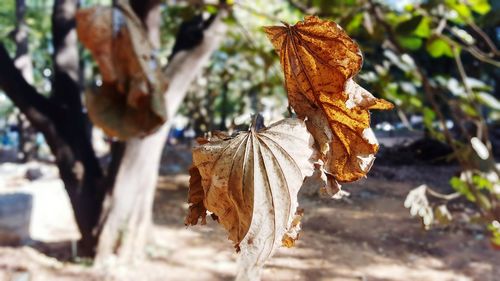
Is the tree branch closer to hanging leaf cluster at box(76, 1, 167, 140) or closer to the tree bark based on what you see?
the tree bark

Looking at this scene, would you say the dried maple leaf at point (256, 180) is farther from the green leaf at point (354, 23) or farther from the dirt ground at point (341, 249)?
the green leaf at point (354, 23)

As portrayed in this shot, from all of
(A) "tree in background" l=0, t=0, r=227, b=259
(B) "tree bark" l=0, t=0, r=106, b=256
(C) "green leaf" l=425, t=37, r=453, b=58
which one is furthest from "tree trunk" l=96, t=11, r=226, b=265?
(C) "green leaf" l=425, t=37, r=453, b=58

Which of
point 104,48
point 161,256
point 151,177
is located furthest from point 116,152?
point 104,48

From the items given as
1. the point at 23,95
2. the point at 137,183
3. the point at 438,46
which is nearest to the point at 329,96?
the point at 438,46

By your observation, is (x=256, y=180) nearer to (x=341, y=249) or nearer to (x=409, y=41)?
(x=409, y=41)

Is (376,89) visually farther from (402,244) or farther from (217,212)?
(402,244)
